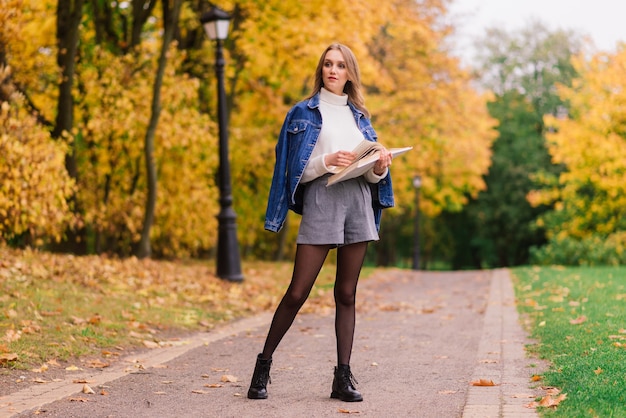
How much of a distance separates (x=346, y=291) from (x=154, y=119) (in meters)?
9.64

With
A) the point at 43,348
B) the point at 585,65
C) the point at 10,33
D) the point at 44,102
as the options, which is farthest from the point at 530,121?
the point at 43,348

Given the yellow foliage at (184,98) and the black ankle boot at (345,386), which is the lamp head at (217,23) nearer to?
the yellow foliage at (184,98)

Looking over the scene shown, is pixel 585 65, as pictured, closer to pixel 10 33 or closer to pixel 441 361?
pixel 10 33

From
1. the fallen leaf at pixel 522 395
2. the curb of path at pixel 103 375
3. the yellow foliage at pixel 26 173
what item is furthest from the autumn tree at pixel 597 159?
the fallen leaf at pixel 522 395

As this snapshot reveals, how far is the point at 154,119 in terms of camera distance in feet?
46.3

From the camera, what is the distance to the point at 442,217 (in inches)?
1839

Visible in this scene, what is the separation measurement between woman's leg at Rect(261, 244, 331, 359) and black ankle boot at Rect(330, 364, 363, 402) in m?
0.42

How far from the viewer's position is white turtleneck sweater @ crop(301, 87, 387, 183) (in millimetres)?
4961

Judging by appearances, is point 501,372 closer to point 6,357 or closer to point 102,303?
point 6,357

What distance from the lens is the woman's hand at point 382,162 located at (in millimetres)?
4791

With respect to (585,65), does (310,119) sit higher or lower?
lower

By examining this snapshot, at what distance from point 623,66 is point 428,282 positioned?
9722mm

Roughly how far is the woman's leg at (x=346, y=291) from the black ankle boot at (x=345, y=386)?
48 millimetres

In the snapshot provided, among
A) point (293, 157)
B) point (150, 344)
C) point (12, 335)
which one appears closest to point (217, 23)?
point (150, 344)
